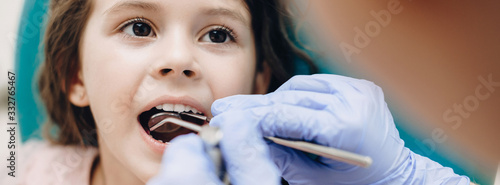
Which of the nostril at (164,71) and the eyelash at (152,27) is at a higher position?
the eyelash at (152,27)

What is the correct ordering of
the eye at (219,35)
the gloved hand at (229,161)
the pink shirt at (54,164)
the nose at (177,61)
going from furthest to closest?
the pink shirt at (54,164) → the eye at (219,35) → the nose at (177,61) → the gloved hand at (229,161)

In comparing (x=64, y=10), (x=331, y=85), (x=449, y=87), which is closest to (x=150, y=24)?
(x=64, y=10)

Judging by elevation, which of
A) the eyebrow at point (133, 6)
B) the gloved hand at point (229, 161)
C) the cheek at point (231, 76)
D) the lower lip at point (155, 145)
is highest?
the eyebrow at point (133, 6)

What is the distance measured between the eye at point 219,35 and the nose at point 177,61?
0.26 feet

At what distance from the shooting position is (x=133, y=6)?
940mm

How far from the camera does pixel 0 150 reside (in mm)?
1192

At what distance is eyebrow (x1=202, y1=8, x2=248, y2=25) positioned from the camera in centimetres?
95

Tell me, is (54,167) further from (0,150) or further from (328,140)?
(328,140)

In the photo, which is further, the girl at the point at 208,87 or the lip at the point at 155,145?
the lip at the point at 155,145

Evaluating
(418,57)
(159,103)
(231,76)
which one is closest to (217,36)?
(231,76)

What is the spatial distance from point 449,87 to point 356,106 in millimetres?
481

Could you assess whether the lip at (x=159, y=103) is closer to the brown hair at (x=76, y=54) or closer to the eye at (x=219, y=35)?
the eye at (x=219, y=35)

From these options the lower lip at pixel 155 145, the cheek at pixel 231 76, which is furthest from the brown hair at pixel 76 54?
the lower lip at pixel 155 145

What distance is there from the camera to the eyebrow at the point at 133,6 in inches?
36.1
